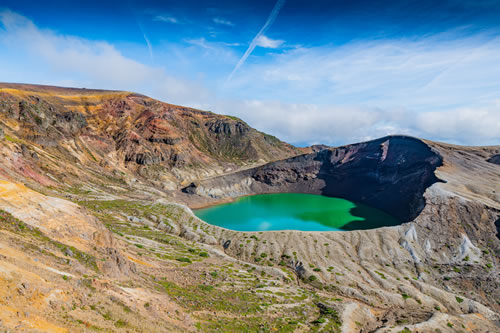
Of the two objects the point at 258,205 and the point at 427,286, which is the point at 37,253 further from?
the point at 258,205

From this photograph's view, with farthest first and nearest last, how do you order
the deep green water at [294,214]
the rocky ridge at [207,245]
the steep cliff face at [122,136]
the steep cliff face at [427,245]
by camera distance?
the steep cliff face at [122,136]
the deep green water at [294,214]
the steep cliff face at [427,245]
the rocky ridge at [207,245]

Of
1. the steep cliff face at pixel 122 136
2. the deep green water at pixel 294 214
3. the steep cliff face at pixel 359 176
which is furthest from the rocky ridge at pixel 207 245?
the deep green water at pixel 294 214

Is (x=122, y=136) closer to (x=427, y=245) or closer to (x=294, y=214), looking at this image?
(x=294, y=214)

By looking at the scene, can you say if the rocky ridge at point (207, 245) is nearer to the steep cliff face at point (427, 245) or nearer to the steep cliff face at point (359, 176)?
the steep cliff face at point (427, 245)

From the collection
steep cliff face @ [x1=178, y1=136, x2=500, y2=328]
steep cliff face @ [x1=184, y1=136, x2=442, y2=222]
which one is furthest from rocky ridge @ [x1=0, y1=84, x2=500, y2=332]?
steep cliff face @ [x1=184, y1=136, x2=442, y2=222]

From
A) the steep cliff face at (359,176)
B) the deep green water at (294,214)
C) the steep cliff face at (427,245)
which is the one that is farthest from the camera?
the steep cliff face at (359,176)

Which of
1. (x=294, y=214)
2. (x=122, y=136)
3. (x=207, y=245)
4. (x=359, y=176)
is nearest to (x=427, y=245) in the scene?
(x=294, y=214)
